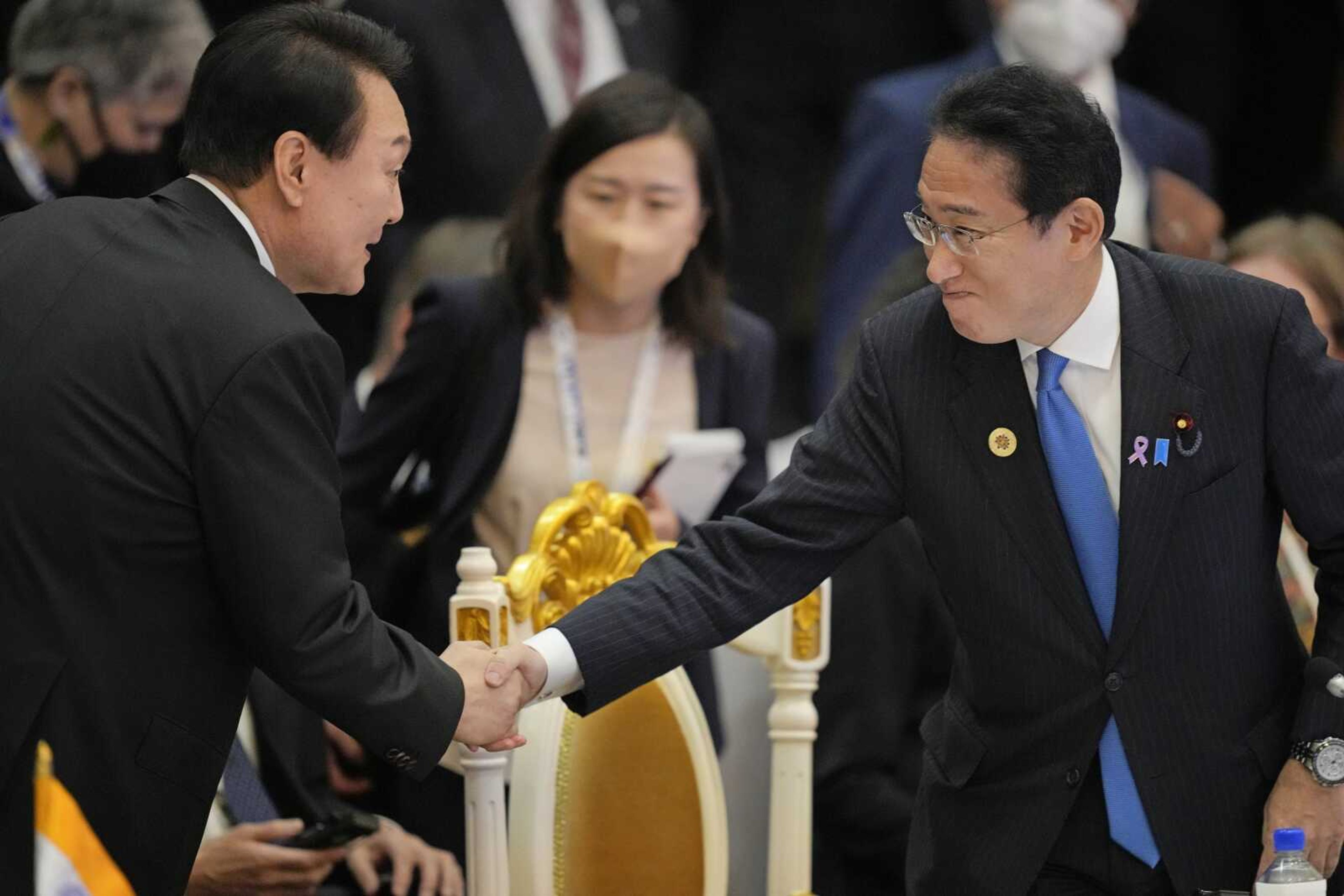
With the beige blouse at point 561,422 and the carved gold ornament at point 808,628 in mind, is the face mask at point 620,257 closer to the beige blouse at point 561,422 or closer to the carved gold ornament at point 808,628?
the beige blouse at point 561,422

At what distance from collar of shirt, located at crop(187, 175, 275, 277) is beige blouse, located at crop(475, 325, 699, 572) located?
1088 millimetres

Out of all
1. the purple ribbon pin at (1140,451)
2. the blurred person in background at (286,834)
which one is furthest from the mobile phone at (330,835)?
the purple ribbon pin at (1140,451)

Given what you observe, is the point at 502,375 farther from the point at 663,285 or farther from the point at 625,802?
the point at 625,802

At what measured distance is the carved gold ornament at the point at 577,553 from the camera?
2.79 meters

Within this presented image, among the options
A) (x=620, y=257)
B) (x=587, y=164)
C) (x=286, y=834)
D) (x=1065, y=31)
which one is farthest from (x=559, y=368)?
(x=1065, y=31)

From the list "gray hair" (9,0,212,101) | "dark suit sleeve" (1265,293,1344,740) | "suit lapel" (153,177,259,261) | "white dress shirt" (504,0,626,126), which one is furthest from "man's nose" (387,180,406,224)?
"white dress shirt" (504,0,626,126)

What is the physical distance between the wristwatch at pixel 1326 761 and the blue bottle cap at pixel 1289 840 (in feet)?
0.32

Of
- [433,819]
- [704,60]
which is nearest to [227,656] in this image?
[433,819]

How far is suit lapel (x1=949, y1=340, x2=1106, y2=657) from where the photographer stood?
2541mm

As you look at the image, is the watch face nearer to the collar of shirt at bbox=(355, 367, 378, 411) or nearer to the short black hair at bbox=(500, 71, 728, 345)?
the short black hair at bbox=(500, 71, 728, 345)

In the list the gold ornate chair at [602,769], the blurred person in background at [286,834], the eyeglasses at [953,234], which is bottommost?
the blurred person in background at [286,834]

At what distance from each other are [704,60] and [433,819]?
113 inches

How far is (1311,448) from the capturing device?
2.49 meters

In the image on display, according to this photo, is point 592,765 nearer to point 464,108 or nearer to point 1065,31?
point 464,108
